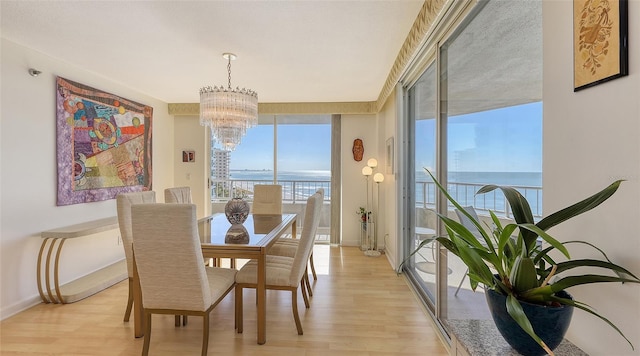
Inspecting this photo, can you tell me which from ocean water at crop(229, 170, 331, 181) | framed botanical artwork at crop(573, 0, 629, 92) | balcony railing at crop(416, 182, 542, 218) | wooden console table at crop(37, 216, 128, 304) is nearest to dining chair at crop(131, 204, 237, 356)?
wooden console table at crop(37, 216, 128, 304)

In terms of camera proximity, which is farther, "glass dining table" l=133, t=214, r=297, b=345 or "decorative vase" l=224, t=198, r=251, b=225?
"decorative vase" l=224, t=198, r=251, b=225

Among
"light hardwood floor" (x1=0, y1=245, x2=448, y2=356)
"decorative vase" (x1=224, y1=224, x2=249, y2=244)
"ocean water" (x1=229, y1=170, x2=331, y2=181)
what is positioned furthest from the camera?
A: "ocean water" (x1=229, y1=170, x2=331, y2=181)

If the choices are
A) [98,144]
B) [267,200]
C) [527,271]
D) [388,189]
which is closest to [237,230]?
[267,200]

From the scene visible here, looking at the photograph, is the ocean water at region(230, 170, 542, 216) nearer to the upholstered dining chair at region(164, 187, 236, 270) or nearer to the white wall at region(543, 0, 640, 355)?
the white wall at region(543, 0, 640, 355)

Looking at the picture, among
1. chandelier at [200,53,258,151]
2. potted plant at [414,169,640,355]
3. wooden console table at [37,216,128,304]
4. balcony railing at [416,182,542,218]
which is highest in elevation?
chandelier at [200,53,258,151]

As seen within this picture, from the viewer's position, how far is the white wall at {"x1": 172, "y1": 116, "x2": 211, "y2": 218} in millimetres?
Result: 4941

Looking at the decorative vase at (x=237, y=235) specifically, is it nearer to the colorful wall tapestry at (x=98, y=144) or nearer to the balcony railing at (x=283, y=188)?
the colorful wall tapestry at (x=98, y=144)

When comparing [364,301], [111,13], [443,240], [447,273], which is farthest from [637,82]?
[111,13]

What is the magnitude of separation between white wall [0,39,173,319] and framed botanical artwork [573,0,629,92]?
3932 mm

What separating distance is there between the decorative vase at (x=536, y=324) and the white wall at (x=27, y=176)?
3696 mm

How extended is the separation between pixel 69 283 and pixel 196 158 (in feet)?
8.21

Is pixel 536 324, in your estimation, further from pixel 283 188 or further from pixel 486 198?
pixel 283 188

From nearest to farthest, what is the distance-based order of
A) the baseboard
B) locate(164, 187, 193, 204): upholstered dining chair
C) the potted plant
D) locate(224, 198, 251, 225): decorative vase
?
the potted plant < the baseboard < locate(224, 198, 251, 225): decorative vase < locate(164, 187, 193, 204): upholstered dining chair

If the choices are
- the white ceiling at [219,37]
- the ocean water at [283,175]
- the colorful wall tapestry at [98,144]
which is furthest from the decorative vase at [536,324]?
the ocean water at [283,175]
